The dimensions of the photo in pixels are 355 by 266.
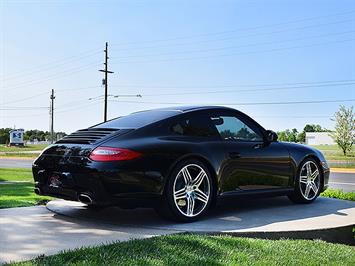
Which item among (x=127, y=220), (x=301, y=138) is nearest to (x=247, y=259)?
(x=127, y=220)

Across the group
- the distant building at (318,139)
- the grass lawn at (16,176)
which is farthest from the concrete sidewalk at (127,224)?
the distant building at (318,139)

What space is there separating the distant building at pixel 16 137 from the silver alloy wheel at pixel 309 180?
263ft

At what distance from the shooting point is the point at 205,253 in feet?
Result: 11.1

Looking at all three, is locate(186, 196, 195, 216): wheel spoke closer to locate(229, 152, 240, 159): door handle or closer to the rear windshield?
locate(229, 152, 240, 159): door handle

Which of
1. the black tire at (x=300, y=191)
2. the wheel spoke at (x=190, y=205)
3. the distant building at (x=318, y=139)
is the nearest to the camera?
the wheel spoke at (x=190, y=205)

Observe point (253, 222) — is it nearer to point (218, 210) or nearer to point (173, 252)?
point (218, 210)

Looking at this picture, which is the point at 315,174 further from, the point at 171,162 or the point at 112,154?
the point at 112,154

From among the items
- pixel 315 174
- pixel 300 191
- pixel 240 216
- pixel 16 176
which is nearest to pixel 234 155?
pixel 240 216

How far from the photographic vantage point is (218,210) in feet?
17.6

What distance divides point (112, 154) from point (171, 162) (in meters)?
0.61

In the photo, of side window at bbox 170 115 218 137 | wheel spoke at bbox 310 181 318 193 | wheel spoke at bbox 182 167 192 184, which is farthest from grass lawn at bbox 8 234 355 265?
wheel spoke at bbox 310 181 318 193

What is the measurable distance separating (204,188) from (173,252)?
1560 mm

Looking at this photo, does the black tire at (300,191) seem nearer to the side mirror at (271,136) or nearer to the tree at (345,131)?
the side mirror at (271,136)

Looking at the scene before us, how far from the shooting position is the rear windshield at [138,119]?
4.86 m
